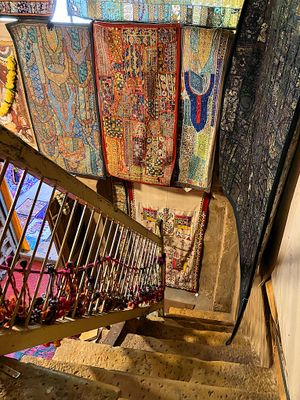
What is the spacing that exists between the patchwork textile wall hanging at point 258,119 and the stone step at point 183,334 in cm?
72

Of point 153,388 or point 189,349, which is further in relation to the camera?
point 189,349

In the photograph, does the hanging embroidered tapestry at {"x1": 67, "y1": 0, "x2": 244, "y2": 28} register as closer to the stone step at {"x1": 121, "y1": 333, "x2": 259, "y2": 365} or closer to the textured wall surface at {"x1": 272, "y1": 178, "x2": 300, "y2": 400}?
the textured wall surface at {"x1": 272, "y1": 178, "x2": 300, "y2": 400}

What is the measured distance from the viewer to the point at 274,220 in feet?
5.95

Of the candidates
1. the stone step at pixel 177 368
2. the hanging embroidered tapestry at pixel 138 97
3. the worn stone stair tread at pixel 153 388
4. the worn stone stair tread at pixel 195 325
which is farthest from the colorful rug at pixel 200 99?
the worn stone stair tread at pixel 153 388

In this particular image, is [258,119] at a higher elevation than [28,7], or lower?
lower

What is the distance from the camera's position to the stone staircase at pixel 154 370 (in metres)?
1.05

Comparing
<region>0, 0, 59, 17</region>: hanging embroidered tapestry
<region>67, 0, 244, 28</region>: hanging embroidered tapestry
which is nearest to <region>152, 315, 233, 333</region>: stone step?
<region>67, 0, 244, 28</region>: hanging embroidered tapestry

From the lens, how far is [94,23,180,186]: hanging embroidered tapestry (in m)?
2.65

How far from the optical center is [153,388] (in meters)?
1.50

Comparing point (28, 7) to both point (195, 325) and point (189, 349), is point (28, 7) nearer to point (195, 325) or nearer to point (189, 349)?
point (189, 349)

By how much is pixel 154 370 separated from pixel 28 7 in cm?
272

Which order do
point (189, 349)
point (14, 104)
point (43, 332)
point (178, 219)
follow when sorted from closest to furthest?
point (43, 332), point (189, 349), point (14, 104), point (178, 219)

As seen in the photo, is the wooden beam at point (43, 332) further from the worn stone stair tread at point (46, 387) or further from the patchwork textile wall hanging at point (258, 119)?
the patchwork textile wall hanging at point (258, 119)

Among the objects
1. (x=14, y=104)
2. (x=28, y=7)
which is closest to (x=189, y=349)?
(x=14, y=104)
